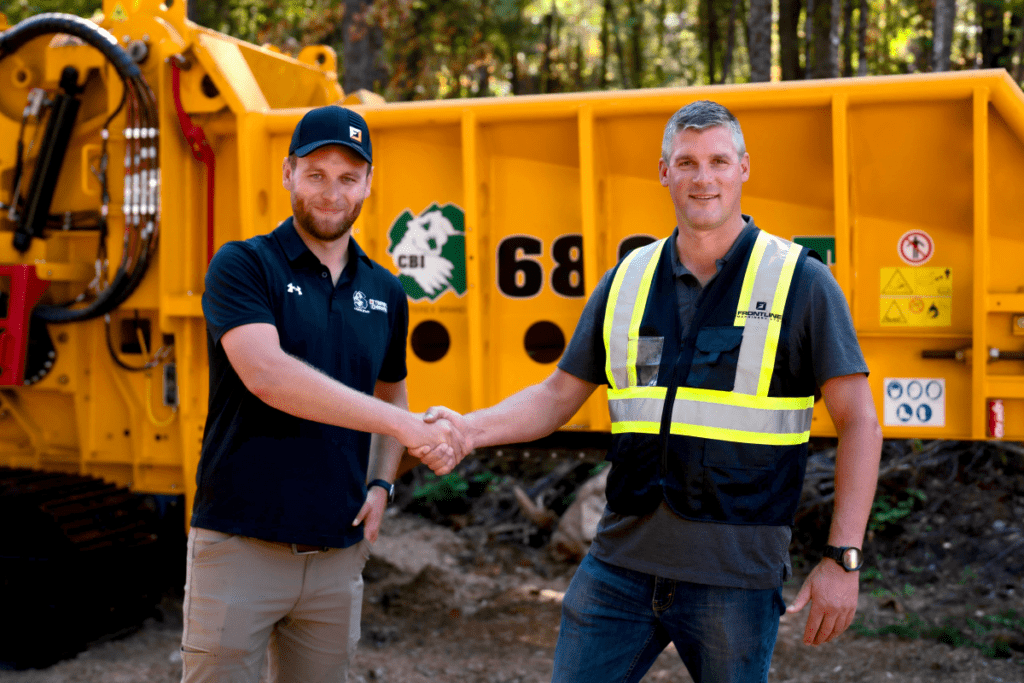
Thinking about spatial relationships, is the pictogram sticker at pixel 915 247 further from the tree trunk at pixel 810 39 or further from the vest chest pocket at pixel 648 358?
the tree trunk at pixel 810 39

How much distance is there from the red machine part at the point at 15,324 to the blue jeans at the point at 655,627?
333 cm

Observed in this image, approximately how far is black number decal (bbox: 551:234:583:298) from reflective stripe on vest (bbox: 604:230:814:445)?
1793 mm

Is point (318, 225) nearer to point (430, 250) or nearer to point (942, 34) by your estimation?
point (430, 250)

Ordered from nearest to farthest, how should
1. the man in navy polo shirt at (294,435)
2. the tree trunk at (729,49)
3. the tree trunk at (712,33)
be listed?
1. the man in navy polo shirt at (294,435)
2. the tree trunk at (729,49)
3. the tree trunk at (712,33)

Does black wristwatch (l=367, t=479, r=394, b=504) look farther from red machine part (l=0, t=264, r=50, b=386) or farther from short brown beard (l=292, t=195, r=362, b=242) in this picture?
red machine part (l=0, t=264, r=50, b=386)

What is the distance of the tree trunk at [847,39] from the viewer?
13.5 m

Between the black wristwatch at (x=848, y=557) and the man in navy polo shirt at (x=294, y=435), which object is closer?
the black wristwatch at (x=848, y=557)

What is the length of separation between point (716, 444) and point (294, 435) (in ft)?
3.63

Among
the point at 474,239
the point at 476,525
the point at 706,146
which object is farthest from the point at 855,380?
the point at 476,525

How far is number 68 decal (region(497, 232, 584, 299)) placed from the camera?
414 cm

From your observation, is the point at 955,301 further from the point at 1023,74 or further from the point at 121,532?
the point at 1023,74

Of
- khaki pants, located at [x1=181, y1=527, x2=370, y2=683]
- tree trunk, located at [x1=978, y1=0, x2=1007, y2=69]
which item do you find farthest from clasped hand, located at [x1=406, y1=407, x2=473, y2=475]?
tree trunk, located at [x1=978, y1=0, x2=1007, y2=69]

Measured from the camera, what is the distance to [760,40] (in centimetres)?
1003

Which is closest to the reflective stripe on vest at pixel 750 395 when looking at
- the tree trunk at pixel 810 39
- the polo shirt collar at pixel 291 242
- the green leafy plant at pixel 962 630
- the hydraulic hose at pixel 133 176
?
the polo shirt collar at pixel 291 242
